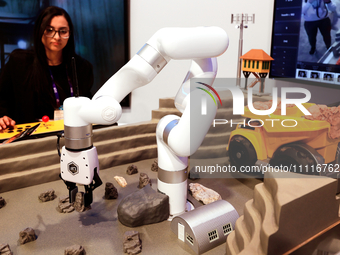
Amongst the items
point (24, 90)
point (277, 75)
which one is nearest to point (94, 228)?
point (24, 90)

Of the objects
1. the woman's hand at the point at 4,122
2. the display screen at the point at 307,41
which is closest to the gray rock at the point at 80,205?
the woman's hand at the point at 4,122

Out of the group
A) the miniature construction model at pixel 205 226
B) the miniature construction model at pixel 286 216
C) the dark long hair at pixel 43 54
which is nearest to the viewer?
the miniature construction model at pixel 286 216

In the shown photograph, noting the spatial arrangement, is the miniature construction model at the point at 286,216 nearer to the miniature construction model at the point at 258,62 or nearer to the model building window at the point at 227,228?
the model building window at the point at 227,228

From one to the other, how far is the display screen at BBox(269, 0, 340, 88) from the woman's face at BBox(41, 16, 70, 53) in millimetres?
1733

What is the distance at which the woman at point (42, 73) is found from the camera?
246cm

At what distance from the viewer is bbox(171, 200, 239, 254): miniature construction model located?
4.17 ft

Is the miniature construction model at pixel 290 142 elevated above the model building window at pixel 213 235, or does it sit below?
above

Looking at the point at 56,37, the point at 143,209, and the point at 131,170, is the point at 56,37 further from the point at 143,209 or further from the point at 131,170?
the point at 143,209

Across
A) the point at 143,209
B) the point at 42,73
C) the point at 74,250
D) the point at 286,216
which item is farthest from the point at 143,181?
the point at 42,73

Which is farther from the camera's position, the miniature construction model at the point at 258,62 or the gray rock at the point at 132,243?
the miniature construction model at the point at 258,62

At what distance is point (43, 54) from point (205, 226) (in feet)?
6.42

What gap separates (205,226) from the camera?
1.30 metres

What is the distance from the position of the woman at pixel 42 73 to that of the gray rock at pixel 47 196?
1108 millimetres

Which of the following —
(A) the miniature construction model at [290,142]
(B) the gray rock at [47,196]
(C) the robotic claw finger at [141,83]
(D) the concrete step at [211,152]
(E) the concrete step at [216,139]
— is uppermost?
(C) the robotic claw finger at [141,83]
